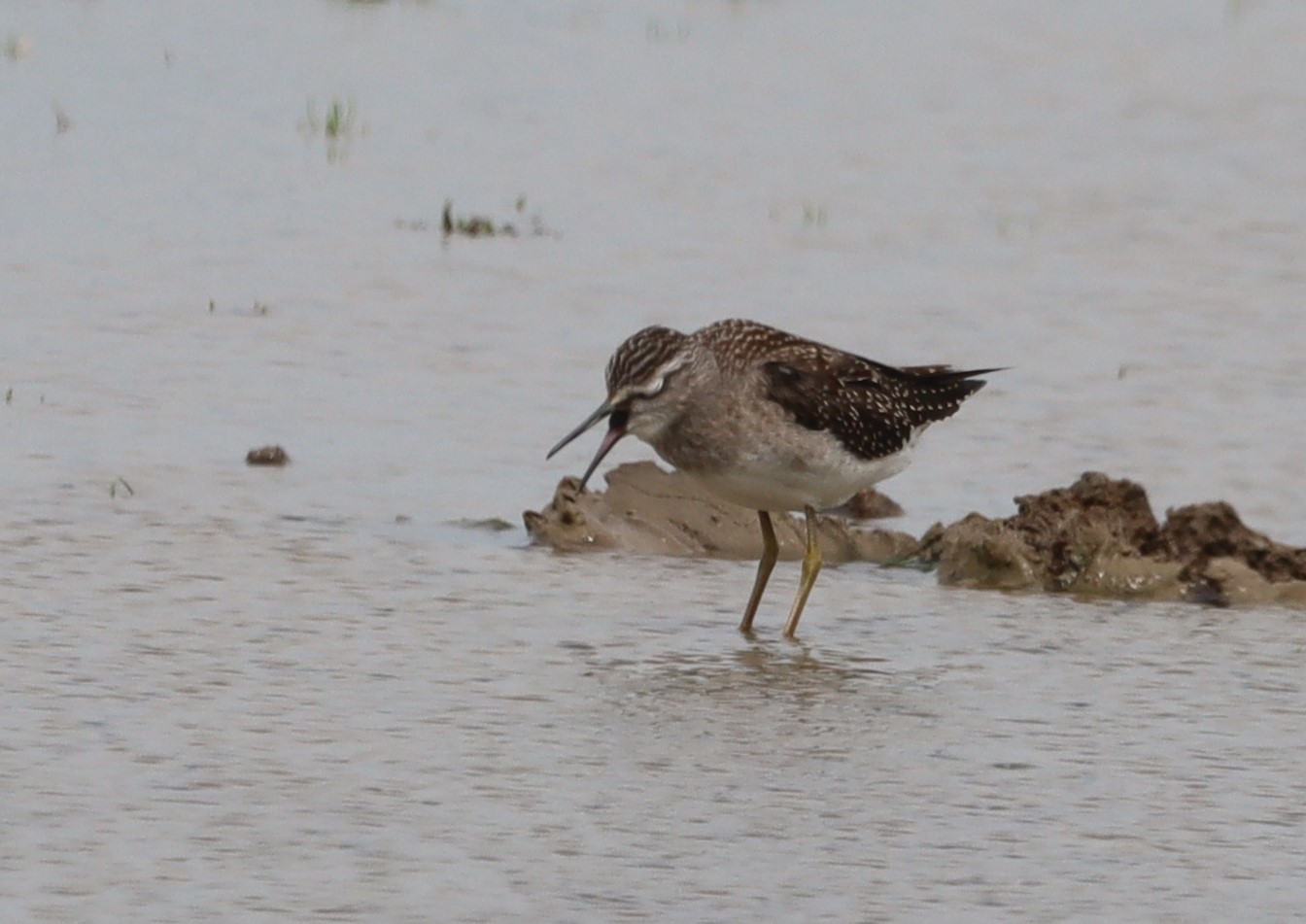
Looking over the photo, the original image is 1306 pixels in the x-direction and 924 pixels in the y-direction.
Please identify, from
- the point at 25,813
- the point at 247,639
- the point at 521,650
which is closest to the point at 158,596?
the point at 247,639

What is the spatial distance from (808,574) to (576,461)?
2308mm

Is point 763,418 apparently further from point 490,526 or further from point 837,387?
point 490,526

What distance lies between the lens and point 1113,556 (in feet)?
34.7

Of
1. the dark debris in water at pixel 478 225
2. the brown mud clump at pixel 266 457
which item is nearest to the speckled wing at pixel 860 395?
the brown mud clump at pixel 266 457

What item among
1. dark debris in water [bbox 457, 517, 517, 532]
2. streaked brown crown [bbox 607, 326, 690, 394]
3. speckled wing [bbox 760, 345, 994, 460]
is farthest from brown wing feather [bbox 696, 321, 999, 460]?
dark debris in water [bbox 457, 517, 517, 532]

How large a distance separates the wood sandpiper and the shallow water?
433mm

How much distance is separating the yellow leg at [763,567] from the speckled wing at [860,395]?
1.38 ft

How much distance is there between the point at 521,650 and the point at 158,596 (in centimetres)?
124

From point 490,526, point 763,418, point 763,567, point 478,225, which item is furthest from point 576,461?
point 478,225

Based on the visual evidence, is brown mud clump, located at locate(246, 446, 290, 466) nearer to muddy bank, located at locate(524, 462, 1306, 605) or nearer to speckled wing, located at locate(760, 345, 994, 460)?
muddy bank, located at locate(524, 462, 1306, 605)

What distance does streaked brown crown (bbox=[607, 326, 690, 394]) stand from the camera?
955 cm

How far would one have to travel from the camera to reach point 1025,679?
9.16 metres

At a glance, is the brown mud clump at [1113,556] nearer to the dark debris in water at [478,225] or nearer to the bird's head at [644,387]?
the bird's head at [644,387]

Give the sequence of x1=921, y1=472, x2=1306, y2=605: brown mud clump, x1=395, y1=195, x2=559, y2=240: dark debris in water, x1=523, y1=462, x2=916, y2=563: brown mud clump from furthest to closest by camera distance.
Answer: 1. x1=395, y1=195, x2=559, y2=240: dark debris in water
2. x1=523, y1=462, x2=916, y2=563: brown mud clump
3. x1=921, y1=472, x2=1306, y2=605: brown mud clump
